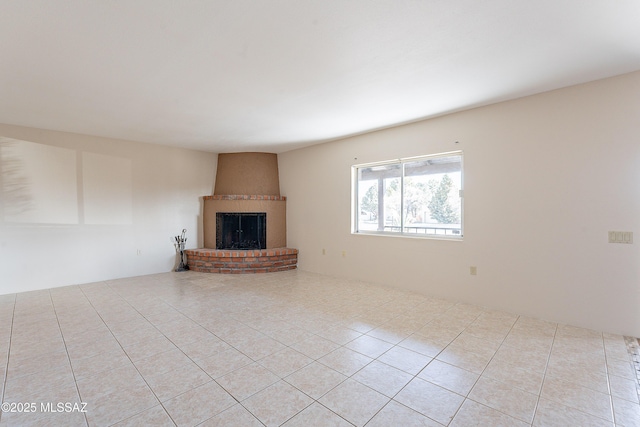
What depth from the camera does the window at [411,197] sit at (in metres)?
3.96

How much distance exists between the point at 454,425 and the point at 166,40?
10.3 feet

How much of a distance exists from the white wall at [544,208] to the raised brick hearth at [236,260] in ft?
7.74

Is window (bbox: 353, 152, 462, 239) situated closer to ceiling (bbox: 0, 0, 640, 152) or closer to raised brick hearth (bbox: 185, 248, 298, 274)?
ceiling (bbox: 0, 0, 640, 152)

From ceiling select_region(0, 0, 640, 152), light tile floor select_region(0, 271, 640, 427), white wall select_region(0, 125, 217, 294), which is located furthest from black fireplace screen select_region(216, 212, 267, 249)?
ceiling select_region(0, 0, 640, 152)

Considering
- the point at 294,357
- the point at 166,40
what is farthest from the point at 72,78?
the point at 294,357

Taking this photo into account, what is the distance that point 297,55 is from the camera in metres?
2.36

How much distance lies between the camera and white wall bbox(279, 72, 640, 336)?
2.74m

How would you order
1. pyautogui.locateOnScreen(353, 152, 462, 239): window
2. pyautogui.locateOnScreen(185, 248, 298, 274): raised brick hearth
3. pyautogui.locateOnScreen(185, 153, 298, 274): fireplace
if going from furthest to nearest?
1. pyautogui.locateOnScreen(185, 153, 298, 274): fireplace
2. pyautogui.locateOnScreen(185, 248, 298, 274): raised brick hearth
3. pyautogui.locateOnScreen(353, 152, 462, 239): window

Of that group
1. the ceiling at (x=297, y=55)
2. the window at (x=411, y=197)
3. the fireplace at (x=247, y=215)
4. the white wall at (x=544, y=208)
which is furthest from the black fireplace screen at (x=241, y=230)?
the white wall at (x=544, y=208)

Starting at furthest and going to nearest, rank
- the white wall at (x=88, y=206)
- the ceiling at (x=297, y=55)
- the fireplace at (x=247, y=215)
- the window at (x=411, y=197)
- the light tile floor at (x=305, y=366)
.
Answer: the fireplace at (x=247, y=215) → the white wall at (x=88, y=206) → the window at (x=411, y=197) → the ceiling at (x=297, y=55) → the light tile floor at (x=305, y=366)

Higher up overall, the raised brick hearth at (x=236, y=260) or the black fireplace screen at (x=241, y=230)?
the black fireplace screen at (x=241, y=230)

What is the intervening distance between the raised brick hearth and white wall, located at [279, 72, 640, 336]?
7.74 feet

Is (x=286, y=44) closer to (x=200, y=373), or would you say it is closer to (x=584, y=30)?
(x=584, y=30)

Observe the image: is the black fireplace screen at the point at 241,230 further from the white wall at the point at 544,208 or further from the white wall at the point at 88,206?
the white wall at the point at 544,208
